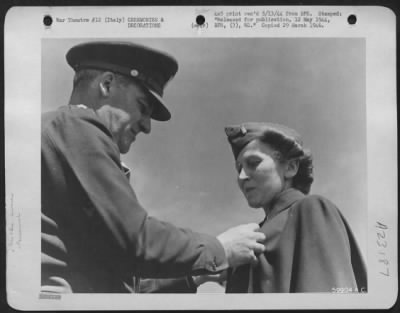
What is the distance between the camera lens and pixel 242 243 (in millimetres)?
854

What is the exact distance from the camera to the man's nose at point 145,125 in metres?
0.87

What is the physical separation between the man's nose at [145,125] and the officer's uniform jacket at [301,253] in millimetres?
220

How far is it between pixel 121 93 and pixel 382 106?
1.28 feet

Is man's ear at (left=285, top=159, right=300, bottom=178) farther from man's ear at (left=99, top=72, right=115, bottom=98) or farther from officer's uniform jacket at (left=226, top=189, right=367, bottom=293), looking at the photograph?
man's ear at (left=99, top=72, right=115, bottom=98)

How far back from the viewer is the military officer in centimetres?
84

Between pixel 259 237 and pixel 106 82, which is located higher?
pixel 106 82

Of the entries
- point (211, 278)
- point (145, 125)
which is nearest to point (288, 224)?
point (211, 278)

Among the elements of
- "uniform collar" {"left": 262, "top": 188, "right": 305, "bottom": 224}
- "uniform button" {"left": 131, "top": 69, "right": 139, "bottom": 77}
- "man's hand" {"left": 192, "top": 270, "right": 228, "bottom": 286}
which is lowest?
"man's hand" {"left": 192, "top": 270, "right": 228, "bottom": 286}

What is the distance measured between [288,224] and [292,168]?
83 millimetres

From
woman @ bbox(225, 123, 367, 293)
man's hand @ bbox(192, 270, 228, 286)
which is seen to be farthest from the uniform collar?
man's hand @ bbox(192, 270, 228, 286)

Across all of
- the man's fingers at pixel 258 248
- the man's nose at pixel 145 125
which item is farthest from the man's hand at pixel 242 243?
the man's nose at pixel 145 125

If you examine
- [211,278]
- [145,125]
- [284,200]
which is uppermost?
[145,125]

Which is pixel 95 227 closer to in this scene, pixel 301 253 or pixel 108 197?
pixel 108 197

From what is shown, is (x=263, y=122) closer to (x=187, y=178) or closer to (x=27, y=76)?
(x=187, y=178)
